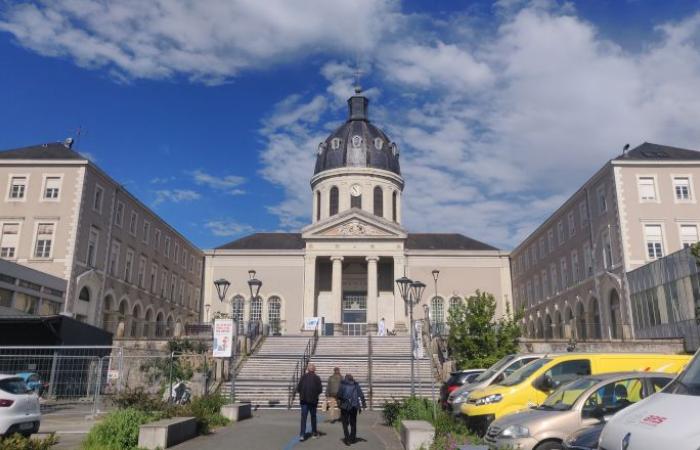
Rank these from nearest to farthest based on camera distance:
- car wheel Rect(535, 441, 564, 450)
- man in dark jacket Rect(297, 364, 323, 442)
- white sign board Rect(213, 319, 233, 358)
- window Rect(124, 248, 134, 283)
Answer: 1. car wheel Rect(535, 441, 564, 450)
2. man in dark jacket Rect(297, 364, 323, 442)
3. white sign board Rect(213, 319, 233, 358)
4. window Rect(124, 248, 134, 283)

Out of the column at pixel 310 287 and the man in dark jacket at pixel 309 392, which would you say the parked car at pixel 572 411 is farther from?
the column at pixel 310 287

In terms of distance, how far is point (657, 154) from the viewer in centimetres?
3562

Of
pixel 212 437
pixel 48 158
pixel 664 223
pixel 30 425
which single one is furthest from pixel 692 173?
pixel 48 158

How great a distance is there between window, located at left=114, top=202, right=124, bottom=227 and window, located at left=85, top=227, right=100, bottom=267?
2.96 meters

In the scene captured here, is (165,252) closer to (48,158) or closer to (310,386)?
(48,158)

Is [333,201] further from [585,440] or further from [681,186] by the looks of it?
[585,440]

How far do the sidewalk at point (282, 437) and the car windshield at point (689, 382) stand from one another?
283 inches

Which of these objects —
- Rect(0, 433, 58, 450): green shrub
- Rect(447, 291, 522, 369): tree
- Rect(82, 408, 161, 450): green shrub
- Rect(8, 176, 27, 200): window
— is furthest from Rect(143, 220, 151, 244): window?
Rect(0, 433, 58, 450): green shrub

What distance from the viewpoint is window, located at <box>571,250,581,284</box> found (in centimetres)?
4025

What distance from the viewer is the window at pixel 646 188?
33.9 metres

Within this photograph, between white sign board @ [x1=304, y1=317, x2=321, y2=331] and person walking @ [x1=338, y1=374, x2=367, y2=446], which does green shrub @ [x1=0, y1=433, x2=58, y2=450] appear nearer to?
person walking @ [x1=338, y1=374, x2=367, y2=446]

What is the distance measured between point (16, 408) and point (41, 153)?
28881mm

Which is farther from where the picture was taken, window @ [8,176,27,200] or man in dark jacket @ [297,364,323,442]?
window @ [8,176,27,200]

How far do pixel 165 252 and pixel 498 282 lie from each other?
3100 cm
